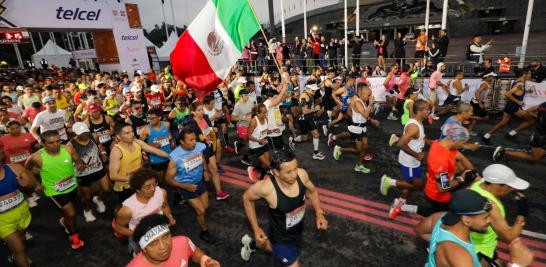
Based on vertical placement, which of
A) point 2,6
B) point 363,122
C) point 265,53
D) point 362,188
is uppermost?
point 2,6

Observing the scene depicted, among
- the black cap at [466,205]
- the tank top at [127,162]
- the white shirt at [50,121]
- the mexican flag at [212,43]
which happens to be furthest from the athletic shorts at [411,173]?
the white shirt at [50,121]

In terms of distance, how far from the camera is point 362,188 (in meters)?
6.72

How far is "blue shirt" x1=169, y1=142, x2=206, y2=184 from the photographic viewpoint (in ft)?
15.9

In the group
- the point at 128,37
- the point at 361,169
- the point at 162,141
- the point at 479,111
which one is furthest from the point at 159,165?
the point at 128,37

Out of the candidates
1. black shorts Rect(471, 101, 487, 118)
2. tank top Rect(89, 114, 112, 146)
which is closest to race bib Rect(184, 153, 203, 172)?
tank top Rect(89, 114, 112, 146)

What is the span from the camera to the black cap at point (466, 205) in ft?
8.20

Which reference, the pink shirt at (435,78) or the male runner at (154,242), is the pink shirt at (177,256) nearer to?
the male runner at (154,242)

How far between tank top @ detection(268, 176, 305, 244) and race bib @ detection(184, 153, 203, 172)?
69.6 inches

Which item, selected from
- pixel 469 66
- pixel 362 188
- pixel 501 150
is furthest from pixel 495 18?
pixel 362 188

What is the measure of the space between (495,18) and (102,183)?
30.5 m

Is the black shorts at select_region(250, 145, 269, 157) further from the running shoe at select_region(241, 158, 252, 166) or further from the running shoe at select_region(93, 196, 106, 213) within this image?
the running shoe at select_region(93, 196, 106, 213)

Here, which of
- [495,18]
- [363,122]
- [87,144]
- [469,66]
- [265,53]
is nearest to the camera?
[87,144]

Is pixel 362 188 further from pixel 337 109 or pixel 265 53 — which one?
pixel 265 53

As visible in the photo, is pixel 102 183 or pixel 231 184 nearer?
pixel 102 183
